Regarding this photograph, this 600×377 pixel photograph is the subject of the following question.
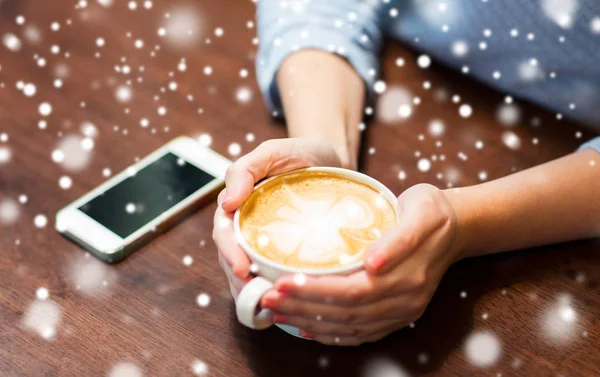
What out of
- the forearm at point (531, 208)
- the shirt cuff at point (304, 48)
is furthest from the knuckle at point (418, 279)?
the shirt cuff at point (304, 48)

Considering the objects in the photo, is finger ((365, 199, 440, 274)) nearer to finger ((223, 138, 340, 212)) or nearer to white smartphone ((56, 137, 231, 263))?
finger ((223, 138, 340, 212))

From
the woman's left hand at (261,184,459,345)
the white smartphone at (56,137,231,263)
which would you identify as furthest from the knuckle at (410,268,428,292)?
the white smartphone at (56,137,231,263)

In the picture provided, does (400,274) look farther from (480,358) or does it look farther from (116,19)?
(116,19)

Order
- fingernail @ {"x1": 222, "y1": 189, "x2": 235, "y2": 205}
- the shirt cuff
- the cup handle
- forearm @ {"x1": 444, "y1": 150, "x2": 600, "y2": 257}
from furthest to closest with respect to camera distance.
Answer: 1. the shirt cuff
2. forearm @ {"x1": 444, "y1": 150, "x2": 600, "y2": 257}
3. fingernail @ {"x1": 222, "y1": 189, "x2": 235, "y2": 205}
4. the cup handle

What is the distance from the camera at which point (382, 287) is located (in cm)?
73

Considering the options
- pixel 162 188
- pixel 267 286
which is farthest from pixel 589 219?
pixel 162 188

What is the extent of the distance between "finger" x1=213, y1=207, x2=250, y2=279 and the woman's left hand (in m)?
0.05

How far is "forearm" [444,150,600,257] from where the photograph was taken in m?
0.89

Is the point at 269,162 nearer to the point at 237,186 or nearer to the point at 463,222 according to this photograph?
the point at 237,186

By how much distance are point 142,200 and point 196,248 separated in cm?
12

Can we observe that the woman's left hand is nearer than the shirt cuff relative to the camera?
Yes

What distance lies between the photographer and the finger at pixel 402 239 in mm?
713

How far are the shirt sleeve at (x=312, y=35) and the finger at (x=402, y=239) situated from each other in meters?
0.45

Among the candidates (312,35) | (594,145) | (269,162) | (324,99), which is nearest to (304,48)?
(312,35)
